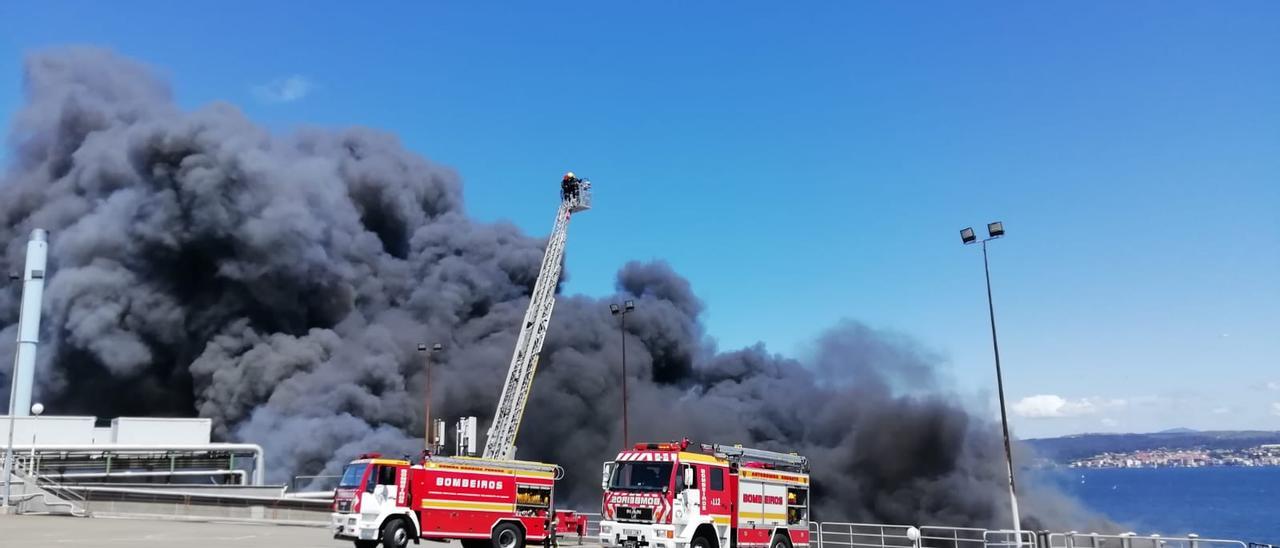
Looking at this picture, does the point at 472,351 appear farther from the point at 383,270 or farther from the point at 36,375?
the point at 36,375

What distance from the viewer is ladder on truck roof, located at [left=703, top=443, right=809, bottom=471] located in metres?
19.7

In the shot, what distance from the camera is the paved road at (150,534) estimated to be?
70.1 ft

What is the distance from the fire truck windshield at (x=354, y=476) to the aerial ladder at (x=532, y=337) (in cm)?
3878

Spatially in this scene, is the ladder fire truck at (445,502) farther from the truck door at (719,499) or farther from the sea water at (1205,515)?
the sea water at (1205,515)

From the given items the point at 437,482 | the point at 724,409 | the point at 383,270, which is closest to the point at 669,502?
the point at 437,482

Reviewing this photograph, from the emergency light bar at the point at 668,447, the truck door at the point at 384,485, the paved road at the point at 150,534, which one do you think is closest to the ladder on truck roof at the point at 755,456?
the emergency light bar at the point at 668,447

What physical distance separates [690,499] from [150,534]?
1570cm

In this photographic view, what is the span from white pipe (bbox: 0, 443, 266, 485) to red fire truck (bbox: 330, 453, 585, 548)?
A: 105 feet

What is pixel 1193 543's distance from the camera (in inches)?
751

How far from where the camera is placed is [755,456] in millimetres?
20453

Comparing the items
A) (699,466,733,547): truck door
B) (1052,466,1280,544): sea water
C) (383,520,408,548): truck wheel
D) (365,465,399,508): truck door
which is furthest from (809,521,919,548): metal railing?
(1052,466,1280,544): sea water

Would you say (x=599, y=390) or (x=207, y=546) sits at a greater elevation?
(x=599, y=390)

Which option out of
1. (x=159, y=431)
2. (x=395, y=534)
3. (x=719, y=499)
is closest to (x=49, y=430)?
(x=159, y=431)

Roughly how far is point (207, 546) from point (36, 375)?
56.8 metres
